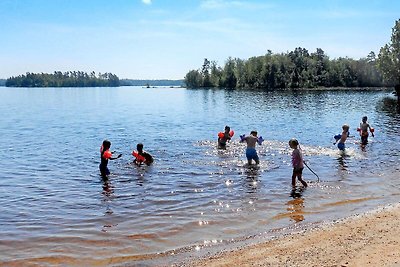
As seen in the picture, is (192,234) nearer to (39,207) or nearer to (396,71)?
(39,207)

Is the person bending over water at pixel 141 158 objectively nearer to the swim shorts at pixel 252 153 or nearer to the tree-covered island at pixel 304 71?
the swim shorts at pixel 252 153

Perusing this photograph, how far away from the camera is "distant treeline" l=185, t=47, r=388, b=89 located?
14512 centimetres

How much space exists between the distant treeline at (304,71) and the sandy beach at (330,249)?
136 meters

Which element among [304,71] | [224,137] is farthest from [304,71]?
[224,137]

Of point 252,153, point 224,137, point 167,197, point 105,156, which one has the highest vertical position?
point 105,156

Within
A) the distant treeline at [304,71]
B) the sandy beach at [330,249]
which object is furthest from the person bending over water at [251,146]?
the distant treeline at [304,71]

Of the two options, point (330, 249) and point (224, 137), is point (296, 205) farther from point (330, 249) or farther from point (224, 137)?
point (224, 137)

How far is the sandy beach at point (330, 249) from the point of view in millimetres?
8297

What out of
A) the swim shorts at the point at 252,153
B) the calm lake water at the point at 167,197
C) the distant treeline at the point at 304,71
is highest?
the distant treeline at the point at 304,71

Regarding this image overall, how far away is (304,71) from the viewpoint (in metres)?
147

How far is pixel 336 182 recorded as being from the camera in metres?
16.8

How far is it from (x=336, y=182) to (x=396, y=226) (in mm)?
6489

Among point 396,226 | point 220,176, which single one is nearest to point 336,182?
point 220,176

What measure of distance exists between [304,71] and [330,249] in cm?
14343
